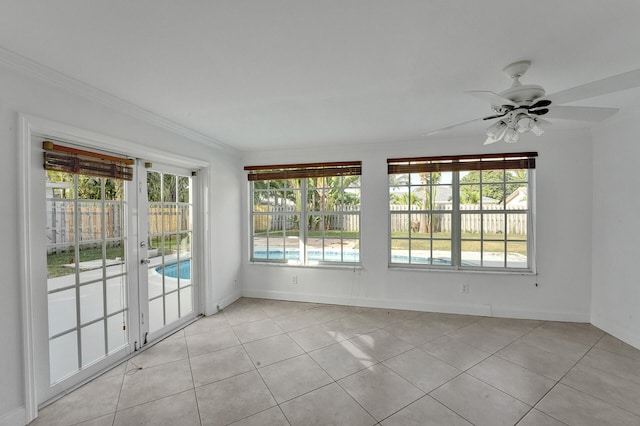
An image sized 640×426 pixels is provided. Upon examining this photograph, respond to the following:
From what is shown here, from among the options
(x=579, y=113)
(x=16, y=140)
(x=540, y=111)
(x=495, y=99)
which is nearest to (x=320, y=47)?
(x=495, y=99)

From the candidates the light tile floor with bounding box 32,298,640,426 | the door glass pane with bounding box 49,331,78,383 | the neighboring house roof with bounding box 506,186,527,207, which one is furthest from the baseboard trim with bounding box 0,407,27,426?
the neighboring house roof with bounding box 506,186,527,207

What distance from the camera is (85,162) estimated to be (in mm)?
2334

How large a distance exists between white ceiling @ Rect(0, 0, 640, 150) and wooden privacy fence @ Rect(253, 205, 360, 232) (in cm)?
190

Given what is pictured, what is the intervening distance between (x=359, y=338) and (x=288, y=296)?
1610 millimetres

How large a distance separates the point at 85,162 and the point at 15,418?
183cm

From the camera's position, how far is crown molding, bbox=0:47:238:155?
5.90 ft

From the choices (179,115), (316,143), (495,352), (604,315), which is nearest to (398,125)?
(316,143)

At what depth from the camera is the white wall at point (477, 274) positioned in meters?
3.52

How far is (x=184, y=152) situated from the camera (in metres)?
3.34

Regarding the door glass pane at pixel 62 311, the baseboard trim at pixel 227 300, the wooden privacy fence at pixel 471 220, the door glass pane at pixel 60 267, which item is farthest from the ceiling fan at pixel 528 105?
the baseboard trim at pixel 227 300

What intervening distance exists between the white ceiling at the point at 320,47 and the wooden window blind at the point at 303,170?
151cm

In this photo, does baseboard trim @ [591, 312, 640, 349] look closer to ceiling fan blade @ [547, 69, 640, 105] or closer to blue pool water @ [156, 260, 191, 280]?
ceiling fan blade @ [547, 69, 640, 105]

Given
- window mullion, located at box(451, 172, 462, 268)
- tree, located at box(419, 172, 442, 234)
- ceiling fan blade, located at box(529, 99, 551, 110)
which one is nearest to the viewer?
ceiling fan blade, located at box(529, 99, 551, 110)

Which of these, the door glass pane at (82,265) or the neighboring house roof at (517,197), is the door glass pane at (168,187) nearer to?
the door glass pane at (82,265)
